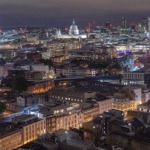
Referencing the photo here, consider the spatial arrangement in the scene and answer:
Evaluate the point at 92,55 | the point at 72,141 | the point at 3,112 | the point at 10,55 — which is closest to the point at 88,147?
the point at 72,141

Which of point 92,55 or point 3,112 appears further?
point 92,55

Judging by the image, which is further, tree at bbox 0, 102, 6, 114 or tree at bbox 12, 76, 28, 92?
tree at bbox 12, 76, 28, 92

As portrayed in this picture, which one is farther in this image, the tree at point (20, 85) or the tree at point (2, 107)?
the tree at point (20, 85)

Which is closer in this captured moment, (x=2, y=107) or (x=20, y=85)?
(x=2, y=107)

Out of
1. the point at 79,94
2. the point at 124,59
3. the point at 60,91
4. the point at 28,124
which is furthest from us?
the point at 124,59

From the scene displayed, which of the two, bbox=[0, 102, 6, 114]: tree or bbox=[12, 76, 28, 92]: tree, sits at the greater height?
bbox=[12, 76, 28, 92]: tree

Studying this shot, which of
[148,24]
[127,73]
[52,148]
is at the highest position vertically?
[148,24]

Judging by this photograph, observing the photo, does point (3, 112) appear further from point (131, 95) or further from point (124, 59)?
point (124, 59)

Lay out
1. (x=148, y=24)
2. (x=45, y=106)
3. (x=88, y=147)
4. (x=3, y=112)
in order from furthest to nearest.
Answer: (x=148, y=24)
(x=3, y=112)
(x=45, y=106)
(x=88, y=147)

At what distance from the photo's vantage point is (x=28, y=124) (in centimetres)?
666

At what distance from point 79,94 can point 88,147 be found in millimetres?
3862

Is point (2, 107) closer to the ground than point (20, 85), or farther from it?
closer to the ground

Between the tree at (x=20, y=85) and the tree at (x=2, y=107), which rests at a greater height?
the tree at (x=20, y=85)

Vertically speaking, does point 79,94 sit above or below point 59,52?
below
